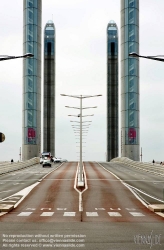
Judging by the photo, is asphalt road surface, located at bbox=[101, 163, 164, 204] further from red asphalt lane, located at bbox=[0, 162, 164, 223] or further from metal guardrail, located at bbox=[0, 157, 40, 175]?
metal guardrail, located at bbox=[0, 157, 40, 175]

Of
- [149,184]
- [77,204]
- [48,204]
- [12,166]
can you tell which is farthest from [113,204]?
[12,166]

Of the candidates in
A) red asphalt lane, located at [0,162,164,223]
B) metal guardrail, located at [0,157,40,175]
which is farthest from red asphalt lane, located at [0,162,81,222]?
metal guardrail, located at [0,157,40,175]

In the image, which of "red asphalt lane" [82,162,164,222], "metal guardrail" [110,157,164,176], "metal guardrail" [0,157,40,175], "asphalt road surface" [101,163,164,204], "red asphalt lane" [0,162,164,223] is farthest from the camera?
"metal guardrail" [0,157,40,175]

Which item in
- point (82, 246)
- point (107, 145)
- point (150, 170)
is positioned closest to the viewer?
point (82, 246)

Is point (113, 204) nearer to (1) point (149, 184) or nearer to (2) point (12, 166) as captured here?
(1) point (149, 184)

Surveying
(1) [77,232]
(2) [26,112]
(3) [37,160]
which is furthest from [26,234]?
(2) [26,112]

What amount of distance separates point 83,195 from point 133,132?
99.6m

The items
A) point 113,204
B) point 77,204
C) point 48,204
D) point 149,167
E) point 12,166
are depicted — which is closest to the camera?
point 77,204

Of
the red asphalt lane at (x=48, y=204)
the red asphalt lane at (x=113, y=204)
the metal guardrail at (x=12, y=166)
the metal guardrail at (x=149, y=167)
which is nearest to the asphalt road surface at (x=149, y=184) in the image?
the red asphalt lane at (x=113, y=204)

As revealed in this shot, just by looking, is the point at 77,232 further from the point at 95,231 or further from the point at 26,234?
the point at 26,234

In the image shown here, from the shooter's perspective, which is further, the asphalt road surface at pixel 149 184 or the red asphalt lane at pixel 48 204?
the asphalt road surface at pixel 149 184

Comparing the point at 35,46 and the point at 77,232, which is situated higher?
the point at 35,46

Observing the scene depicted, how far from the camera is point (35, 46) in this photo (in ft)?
479

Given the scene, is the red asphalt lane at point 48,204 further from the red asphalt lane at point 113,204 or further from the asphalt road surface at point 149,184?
the asphalt road surface at point 149,184
